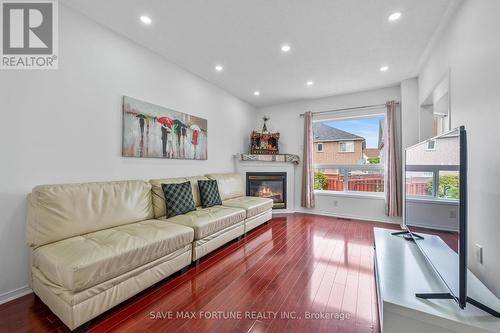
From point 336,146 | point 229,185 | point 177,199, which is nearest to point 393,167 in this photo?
point 336,146

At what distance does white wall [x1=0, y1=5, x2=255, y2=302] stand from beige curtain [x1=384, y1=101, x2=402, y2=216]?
13.0 ft

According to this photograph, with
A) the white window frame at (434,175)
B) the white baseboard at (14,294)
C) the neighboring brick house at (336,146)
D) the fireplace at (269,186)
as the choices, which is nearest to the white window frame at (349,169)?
the neighboring brick house at (336,146)

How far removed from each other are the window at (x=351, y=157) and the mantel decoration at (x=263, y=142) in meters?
1.01

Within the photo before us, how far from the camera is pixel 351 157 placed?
185 inches

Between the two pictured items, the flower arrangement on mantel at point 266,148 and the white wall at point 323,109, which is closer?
the white wall at point 323,109

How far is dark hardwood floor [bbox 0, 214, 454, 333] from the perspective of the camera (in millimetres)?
1513

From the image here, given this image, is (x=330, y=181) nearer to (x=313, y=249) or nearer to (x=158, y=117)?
(x=313, y=249)

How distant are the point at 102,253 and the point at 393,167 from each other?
15.1ft

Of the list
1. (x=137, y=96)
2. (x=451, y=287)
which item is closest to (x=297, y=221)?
(x=451, y=287)

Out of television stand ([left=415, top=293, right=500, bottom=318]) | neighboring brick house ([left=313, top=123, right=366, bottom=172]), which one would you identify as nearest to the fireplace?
neighboring brick house ([left=313, top=123, right=366, bottom=172])

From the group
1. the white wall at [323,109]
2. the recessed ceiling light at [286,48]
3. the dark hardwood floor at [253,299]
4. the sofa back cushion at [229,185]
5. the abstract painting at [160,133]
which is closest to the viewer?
the dark hardwood floor at [253,299]

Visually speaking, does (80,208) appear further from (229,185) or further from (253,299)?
(229,185)

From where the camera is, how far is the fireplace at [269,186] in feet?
15.8

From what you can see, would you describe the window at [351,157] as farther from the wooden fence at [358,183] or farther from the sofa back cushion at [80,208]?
the sofa back cushion at [80,208]
